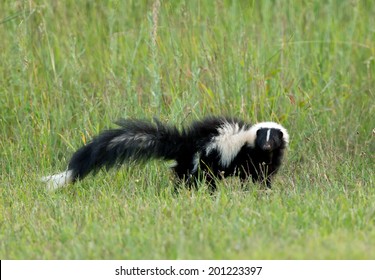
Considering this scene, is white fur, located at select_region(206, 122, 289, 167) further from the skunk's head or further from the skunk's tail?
the skunk's tail

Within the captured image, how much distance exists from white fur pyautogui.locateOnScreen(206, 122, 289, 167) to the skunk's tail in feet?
1.08

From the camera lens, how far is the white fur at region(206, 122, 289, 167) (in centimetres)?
747

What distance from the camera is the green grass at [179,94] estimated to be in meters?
6.46

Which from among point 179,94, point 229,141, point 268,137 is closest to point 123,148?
point 229,141

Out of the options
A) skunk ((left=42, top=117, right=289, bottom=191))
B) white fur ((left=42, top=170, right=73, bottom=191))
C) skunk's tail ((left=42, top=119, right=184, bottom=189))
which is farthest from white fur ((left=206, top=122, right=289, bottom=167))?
white fur ((left=42, top=170, right=73, bottom=191))

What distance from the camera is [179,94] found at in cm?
904

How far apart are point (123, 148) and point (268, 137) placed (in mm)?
1271

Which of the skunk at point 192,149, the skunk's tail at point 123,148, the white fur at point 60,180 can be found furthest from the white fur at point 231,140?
the white fur at point 60,180

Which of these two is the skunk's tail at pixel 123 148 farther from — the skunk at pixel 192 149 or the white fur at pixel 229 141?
the white fur at pixel 229 141

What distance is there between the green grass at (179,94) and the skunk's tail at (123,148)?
175 mm

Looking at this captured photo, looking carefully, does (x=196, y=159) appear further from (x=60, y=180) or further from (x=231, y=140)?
(x=60, y=180)

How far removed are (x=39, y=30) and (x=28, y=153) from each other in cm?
170

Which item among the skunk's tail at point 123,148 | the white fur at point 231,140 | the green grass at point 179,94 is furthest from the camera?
the white fur at point 231,140
